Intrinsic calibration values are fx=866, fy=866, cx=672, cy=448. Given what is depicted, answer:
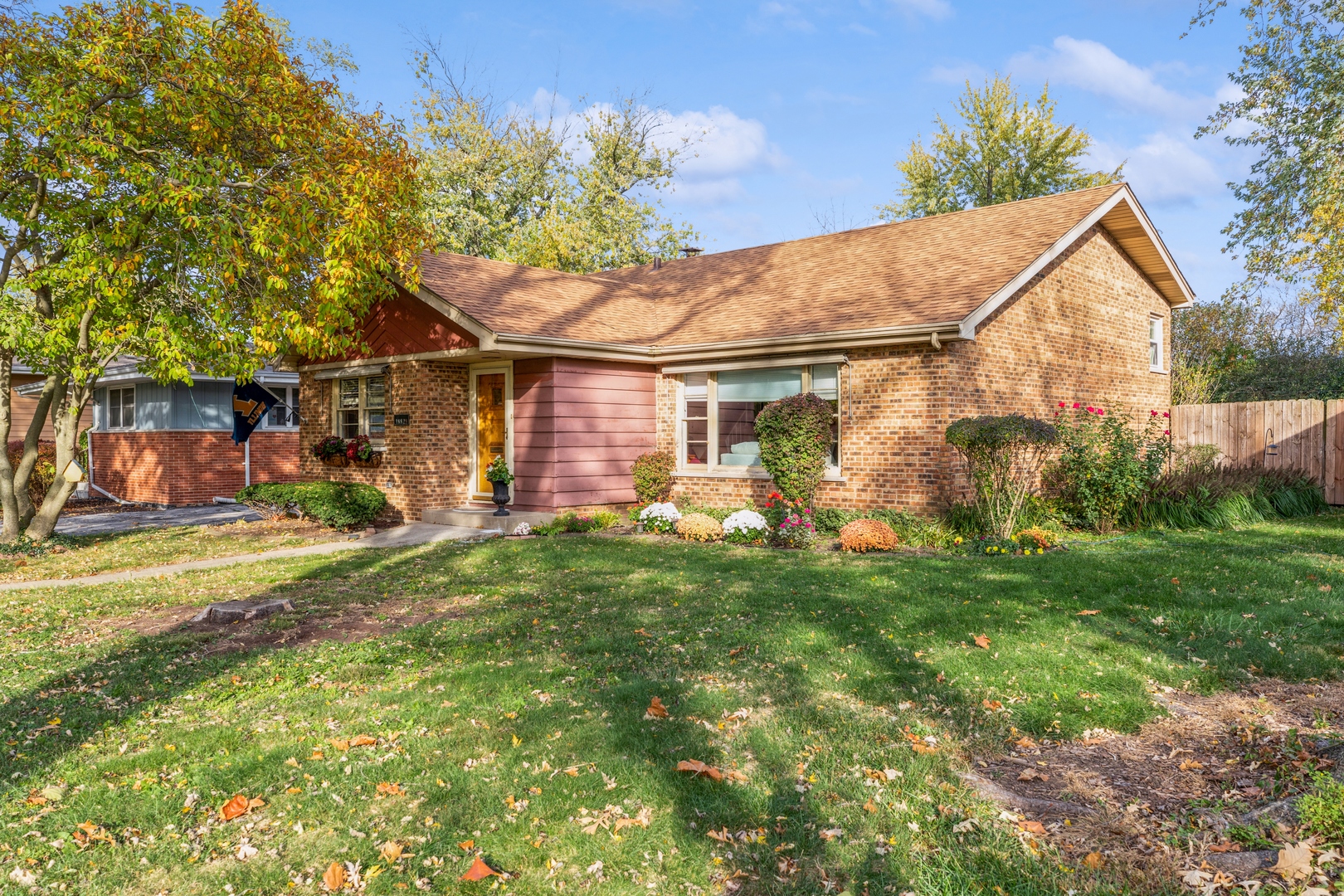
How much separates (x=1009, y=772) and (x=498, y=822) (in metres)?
2.42

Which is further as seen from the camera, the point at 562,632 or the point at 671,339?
the point at 671,339

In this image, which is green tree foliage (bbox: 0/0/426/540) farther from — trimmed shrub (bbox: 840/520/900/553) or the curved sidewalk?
trimmed shrub (bbox: 840/520/900/553)

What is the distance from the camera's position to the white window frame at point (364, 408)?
15.9m

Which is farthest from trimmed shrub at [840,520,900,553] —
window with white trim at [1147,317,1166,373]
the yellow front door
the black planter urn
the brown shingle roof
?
window with white trim at [1147,317,1166,373]

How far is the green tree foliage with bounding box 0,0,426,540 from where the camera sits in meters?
10.3

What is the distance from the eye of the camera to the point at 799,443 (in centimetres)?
1225

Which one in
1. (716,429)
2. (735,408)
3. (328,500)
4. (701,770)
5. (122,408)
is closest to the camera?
(701,770)

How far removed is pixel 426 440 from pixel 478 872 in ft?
42.0

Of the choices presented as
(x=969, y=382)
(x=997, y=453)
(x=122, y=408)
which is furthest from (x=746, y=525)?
(x=122, y=408)

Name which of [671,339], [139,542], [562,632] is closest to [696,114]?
[671,339]

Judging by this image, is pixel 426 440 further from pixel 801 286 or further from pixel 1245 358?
pixel 1245 358

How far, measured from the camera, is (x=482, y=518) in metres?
14.3

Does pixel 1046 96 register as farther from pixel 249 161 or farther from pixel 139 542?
pixel 139 542

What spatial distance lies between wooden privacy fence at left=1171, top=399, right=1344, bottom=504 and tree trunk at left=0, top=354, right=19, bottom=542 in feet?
61.4
